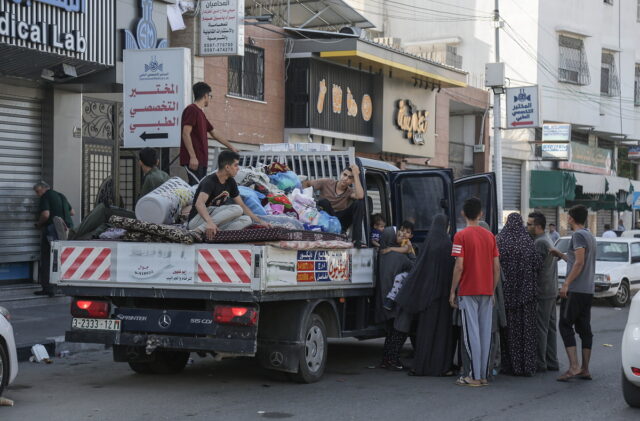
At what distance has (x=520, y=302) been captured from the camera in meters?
10.5

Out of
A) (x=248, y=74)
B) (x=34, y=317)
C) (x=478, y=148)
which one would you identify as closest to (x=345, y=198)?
(x=34, y=317)

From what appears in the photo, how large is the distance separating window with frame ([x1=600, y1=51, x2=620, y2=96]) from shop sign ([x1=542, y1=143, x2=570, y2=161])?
19.0 feet

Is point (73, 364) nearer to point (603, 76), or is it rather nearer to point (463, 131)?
point (463, 131)

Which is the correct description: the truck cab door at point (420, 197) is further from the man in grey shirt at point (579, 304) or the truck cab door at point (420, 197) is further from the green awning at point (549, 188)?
the green awning at point (549, 188)

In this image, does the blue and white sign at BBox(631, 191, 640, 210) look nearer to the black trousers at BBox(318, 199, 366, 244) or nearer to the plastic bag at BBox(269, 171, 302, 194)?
the black trousers at BBox(318, 199, 366, 244)

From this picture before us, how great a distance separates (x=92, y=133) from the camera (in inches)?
699

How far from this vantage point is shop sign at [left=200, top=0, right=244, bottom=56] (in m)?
18.8

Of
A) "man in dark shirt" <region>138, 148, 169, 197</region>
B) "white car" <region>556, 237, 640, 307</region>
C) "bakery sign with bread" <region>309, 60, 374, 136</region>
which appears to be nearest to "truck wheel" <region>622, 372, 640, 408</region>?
"man in dark shirt" <region>138, 148, 169, 197</region>

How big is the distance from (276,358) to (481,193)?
4.47 meters

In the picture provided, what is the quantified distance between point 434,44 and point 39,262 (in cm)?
2415

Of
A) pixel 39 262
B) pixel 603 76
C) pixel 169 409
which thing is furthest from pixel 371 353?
pixel 603 76

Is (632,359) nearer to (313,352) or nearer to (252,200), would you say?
(313,352)

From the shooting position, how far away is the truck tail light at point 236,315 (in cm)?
856

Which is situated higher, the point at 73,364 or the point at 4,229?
the point at 4,229
